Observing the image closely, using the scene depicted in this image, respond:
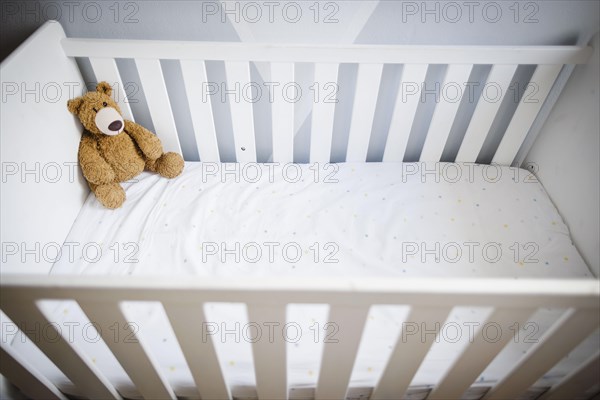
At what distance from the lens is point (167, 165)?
4.11 feet

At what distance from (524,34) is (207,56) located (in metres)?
0.98

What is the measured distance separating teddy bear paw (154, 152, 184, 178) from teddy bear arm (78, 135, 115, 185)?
0.16 m

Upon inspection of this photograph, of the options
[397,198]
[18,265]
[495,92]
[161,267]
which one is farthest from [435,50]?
[18,265]

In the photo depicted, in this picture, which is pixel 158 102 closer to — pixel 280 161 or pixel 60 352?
pixel 280 161

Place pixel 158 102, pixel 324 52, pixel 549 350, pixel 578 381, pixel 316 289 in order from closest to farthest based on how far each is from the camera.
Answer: pixel 316 289, pixel 549 350, pixel 578 381, pixel 324 52, pixel 158 102

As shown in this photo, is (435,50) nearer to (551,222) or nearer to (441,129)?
(441,129)

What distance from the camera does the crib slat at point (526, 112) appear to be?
3.74 ft

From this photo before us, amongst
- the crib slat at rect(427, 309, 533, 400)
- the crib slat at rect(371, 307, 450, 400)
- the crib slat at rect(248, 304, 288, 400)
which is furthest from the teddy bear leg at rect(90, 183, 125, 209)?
the crib slat at rect(427, 309, 533, 400)

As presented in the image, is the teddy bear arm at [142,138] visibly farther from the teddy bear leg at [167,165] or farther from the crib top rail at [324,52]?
the crib top rail at [324,52]

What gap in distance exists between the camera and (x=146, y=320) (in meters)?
0.89

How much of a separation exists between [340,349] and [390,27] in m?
0.94

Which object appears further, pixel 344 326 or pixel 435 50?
pixel 435 50

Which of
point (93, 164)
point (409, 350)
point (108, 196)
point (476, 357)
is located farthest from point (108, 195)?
point (476, 357)

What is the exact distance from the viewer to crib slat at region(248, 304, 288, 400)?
579 millimetres
